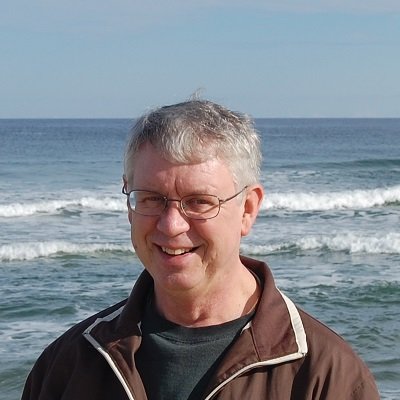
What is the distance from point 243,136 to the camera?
2.24 metres

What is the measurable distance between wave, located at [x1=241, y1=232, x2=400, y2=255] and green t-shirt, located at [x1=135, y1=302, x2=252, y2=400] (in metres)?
10.8

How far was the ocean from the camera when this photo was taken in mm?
8273

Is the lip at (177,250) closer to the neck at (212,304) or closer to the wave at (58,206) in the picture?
the neck at (212,304)

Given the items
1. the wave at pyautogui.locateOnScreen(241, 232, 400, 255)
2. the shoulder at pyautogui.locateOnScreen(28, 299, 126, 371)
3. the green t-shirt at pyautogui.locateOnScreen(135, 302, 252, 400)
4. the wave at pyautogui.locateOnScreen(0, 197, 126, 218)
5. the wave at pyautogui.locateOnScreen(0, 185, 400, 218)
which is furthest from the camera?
the wave at pyautogui.locateOnScreen(0, 185, 400, 218)

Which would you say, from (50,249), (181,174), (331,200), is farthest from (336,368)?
(331,200)

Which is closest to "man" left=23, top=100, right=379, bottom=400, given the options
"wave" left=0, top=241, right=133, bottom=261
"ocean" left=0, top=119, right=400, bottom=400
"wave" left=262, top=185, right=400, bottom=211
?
"ocean" left=0, top=119, right=400, bottom=400

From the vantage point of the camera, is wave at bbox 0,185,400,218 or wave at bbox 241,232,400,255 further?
wave at bbox 0,185,400,218

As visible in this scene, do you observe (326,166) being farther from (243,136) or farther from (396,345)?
(243,136)

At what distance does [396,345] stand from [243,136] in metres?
5.90

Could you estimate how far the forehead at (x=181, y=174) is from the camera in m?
2.18

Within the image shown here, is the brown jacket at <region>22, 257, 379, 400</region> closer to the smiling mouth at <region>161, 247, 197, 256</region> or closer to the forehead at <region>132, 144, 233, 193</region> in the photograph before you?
the smiling mouth at <region>161, 247, 197, 256</region>

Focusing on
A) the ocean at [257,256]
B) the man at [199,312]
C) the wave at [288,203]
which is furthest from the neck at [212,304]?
the wave at [288,203]

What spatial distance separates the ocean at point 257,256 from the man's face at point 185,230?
15cm

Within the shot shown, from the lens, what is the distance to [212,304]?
2312 millimetres
